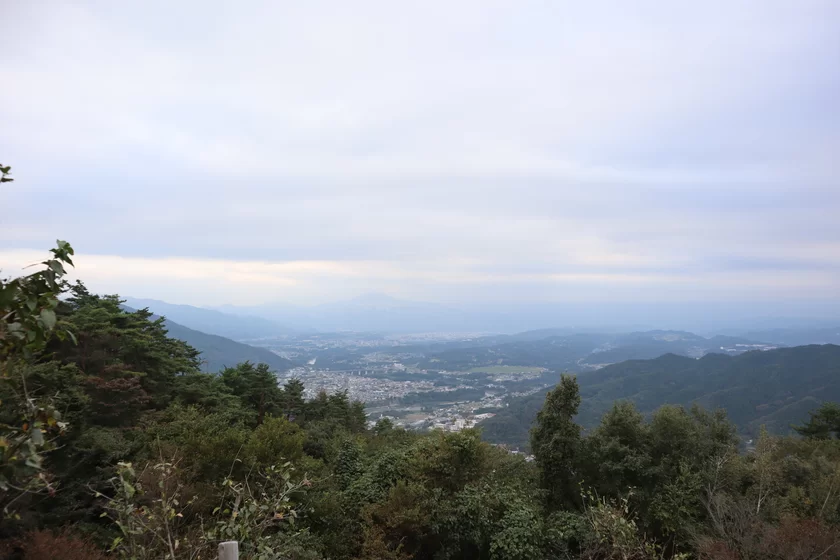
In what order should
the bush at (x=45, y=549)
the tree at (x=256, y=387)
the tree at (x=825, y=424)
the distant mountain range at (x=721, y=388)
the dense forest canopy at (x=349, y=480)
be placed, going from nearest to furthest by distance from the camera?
the dense forest canopy at (x=349, y=480) → the bush at (x=45, y=549) → the tree at (x=256, y=387) → the tree at (x=825, y=424) → the distant mountain range at (x=721, y=388)

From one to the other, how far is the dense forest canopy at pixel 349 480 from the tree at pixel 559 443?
51mm

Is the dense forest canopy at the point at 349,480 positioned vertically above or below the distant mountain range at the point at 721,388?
above

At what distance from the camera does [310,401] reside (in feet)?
78.0

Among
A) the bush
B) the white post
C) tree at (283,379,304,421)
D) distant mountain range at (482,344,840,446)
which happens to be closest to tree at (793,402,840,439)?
→ distant mountain range at (482,344,840,446)

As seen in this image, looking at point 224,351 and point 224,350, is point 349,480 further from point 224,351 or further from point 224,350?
point 224,350

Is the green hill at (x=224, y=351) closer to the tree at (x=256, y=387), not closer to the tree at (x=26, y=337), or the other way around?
the tree at (x=256, y=387)

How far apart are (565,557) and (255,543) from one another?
27.1 ft

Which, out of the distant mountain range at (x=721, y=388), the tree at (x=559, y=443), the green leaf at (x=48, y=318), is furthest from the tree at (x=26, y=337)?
the distant mountain range at (x=721, y=388)

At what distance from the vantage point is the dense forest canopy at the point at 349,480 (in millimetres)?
4621

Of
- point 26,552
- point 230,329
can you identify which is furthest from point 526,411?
point 230,329

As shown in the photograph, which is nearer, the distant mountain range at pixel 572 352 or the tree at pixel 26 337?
the tree at pixel 26 337

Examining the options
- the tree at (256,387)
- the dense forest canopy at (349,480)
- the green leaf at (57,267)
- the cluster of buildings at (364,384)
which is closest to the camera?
the green leaf at (57,267)

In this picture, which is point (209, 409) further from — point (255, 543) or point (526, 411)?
point (526, 411)

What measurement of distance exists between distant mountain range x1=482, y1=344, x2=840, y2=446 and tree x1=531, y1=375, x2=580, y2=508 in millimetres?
27775
